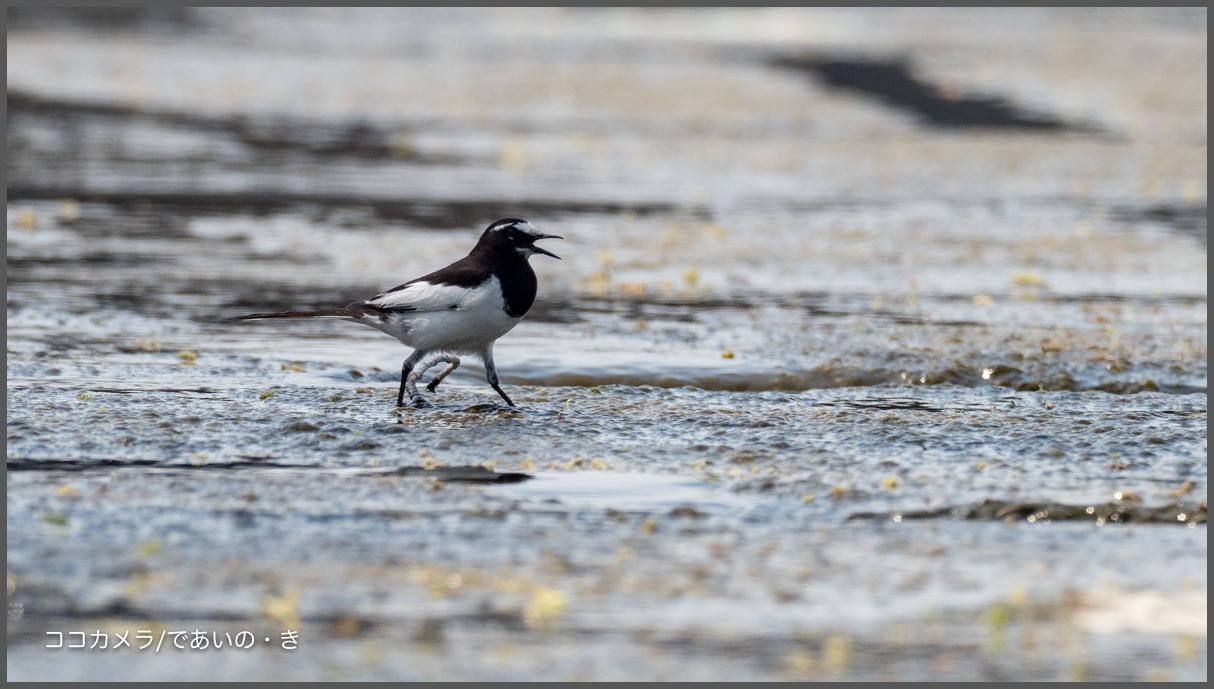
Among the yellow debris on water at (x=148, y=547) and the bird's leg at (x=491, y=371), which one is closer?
the yellow debris on water at (x=148, y=547)

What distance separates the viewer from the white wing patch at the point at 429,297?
743 centimetres

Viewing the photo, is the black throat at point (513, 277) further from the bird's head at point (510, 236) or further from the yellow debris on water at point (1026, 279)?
the yellow debris on water at point (1026, 279)

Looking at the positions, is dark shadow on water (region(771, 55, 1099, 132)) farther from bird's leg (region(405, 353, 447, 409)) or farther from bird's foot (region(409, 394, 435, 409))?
bird's foot (region(409, 394, 435, 409))

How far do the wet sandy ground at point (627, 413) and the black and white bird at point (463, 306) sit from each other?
30 cm

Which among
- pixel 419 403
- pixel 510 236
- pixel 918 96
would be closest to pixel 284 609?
pixel 419 403

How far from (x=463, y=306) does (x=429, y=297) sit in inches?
6.3

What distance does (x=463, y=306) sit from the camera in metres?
7.42

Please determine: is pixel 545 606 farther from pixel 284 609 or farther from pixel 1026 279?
pixel 1026 279

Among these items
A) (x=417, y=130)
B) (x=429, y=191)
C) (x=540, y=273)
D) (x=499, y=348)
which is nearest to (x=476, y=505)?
(x=499, y=348)

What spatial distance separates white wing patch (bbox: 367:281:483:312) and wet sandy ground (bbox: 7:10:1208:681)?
485 mm

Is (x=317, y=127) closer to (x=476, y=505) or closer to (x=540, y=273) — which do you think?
(x=540, y=273)

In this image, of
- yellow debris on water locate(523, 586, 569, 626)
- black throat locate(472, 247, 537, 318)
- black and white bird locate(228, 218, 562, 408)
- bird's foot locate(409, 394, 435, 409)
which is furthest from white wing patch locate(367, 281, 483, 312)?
yellow debris on water locate(523, 586, 569, 626)

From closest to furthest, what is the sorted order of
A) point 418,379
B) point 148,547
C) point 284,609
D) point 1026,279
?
point 284,609 → point 148,547 → point 418,379 → point 1026,279

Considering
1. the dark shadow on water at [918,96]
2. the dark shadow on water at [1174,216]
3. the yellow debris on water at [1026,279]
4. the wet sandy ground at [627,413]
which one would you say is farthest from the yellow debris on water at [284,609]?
the dark shadow on water at [918,96]
